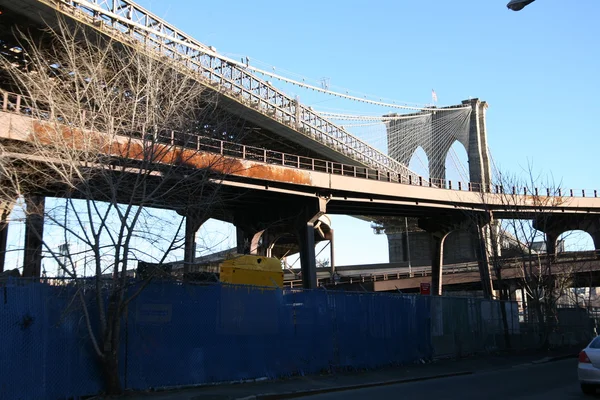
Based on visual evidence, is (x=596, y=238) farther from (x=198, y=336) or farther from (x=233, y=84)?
(x=198, y=336)

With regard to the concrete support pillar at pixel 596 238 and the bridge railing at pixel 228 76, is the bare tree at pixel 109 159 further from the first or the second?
the concrete support pillar at pixel 596 238

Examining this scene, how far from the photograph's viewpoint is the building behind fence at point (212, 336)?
1126 centimetres

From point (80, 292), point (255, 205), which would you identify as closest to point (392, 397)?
point (80, 292)

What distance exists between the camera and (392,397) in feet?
44.0

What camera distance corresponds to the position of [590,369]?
1254cm

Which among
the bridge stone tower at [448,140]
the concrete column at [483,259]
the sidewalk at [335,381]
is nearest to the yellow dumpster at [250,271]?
the sidewalk at [335,381]

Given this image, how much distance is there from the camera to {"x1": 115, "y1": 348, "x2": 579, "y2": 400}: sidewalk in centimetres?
1273

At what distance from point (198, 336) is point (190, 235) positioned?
2.46 metres

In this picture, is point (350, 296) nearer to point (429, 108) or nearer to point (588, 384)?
point (588, 384)

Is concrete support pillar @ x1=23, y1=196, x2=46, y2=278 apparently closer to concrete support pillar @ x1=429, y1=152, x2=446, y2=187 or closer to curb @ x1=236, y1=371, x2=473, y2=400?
curb @ x1=236, y1=371, x2=473, y2=400

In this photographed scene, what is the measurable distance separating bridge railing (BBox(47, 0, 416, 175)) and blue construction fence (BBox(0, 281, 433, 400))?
657 inches

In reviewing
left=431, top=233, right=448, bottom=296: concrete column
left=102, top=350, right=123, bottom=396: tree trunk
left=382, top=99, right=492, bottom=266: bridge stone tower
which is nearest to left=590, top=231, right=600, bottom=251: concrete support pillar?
left=382, top=99, right=492, bottom=266: bridge stone tower

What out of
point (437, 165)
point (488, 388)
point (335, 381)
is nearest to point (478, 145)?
point (437, 165)

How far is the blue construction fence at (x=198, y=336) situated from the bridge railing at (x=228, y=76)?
16.7 meters
